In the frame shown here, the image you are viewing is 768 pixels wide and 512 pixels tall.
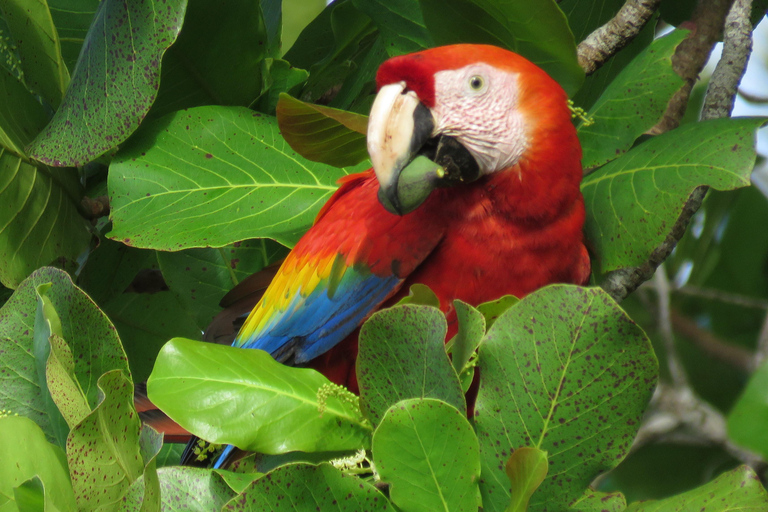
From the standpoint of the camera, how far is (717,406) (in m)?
1.45

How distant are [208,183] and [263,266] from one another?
8.3 inches

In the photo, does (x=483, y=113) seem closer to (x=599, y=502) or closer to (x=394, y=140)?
(x=394, y=140)

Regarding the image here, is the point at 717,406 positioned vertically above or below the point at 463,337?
below

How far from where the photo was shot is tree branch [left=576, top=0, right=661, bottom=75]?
2.53 ft

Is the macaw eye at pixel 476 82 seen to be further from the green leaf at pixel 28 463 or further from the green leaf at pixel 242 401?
the green leaf at pixel 28 463

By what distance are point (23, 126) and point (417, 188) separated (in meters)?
0.47

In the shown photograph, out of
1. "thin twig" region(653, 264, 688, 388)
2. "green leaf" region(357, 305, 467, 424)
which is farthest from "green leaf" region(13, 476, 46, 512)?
"thin twig" region(653, 264, 688, 388)

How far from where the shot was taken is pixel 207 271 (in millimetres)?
902

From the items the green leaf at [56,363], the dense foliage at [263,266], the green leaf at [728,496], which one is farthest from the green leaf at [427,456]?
the green leaf at [56,363]

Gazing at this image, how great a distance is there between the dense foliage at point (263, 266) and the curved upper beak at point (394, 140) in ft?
0.12

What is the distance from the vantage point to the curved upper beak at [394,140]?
2.22 feet

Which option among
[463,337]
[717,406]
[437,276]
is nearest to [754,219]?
[717,406]

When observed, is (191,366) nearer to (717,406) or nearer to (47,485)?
(47,485)

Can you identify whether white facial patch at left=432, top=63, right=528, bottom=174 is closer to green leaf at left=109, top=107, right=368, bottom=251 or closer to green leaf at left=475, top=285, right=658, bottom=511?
green leaf at left=109, top=107, right=368, bottom=251
